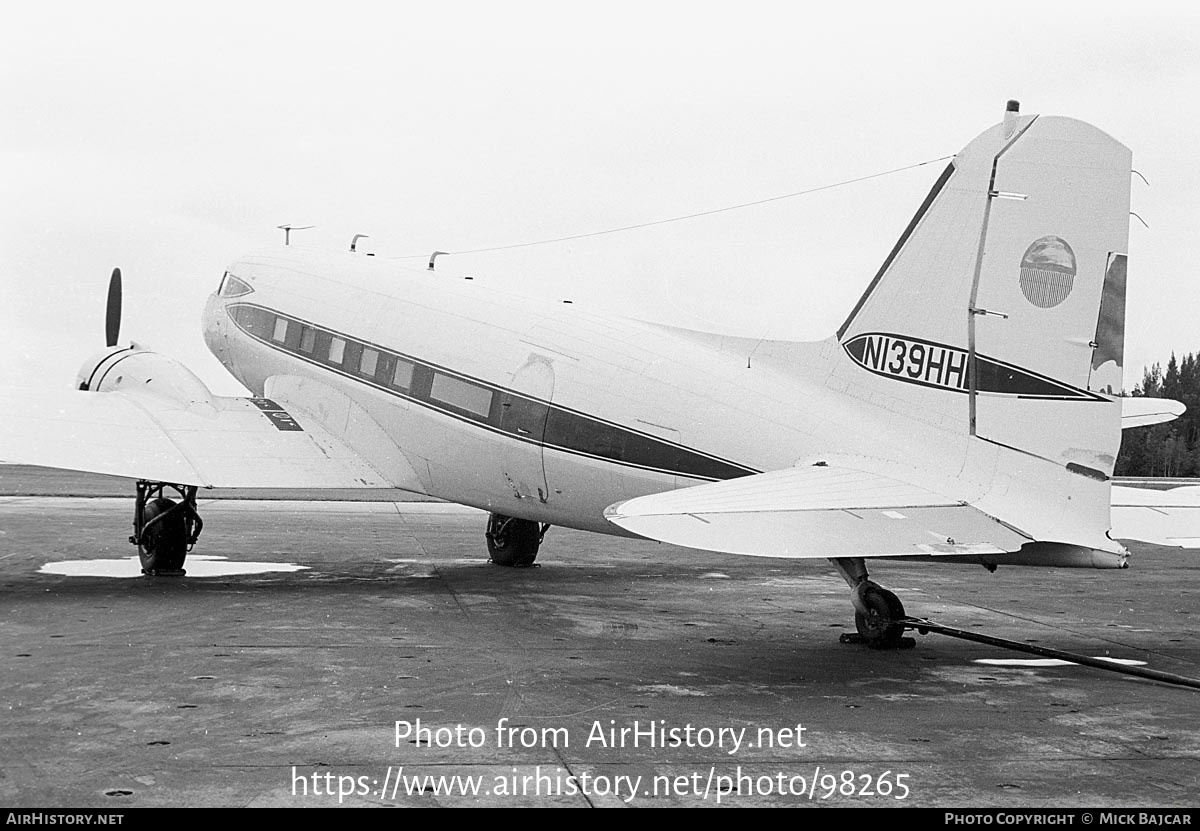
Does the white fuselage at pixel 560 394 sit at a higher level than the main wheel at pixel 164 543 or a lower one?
higher

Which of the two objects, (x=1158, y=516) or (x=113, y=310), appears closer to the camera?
(x=1158, y=516)

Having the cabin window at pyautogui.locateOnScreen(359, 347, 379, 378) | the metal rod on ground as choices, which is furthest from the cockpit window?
the metal rod on ground

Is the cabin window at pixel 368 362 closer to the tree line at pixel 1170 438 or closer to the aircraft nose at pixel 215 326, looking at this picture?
the aircraft nose at pixel 215 326

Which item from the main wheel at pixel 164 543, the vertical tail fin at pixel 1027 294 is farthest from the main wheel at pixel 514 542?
the vertical tail fin at pixel 1027 294

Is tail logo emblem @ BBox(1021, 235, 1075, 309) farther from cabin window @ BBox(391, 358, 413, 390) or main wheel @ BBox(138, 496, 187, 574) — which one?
main wheel @ BBox(138, 496, 187, 574)

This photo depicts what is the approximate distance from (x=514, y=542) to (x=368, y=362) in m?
3.95

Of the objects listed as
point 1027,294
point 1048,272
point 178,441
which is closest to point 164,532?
point 178,441

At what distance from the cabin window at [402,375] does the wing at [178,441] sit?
51.6 inches

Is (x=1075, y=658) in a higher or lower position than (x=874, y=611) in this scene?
lower

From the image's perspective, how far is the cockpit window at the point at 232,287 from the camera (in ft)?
66.7

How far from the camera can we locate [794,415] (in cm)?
1228

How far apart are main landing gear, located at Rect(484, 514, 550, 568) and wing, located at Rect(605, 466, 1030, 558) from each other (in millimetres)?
8971

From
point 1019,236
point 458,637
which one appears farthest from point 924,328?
point 458,637

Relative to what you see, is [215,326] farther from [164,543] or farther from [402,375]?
[402,375]
